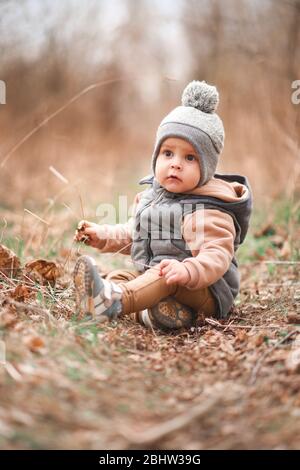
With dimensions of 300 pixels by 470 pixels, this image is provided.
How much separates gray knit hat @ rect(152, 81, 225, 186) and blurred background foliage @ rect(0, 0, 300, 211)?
1605 millimetres

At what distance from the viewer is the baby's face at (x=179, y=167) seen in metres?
2.50

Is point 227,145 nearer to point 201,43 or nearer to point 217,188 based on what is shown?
point 201,43

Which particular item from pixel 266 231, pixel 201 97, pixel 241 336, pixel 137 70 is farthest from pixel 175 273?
pixel 137 70

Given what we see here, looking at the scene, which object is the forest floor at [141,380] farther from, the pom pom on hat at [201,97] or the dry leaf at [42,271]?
the pom pom on hat at [201,97]

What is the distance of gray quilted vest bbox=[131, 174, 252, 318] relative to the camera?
99.1 inches

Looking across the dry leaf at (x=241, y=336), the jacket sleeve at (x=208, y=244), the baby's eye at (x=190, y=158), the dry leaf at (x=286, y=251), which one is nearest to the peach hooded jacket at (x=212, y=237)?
the jacket sleeve at (x=208, y=244)

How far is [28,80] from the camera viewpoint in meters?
5.32

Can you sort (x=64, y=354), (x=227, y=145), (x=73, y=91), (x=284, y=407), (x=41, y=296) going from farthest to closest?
(x=227, y=145) < (x=73, y=91) < (x=41, y=296) < (x=64, y=354) < (x=284, y=407)

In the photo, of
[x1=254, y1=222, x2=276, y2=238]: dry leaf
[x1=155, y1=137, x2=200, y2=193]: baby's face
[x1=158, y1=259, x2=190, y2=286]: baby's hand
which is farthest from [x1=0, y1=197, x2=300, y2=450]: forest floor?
[x1=254, y1=222, x2=276, y2=238]: dry leaf

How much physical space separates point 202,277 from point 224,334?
32 centimetres

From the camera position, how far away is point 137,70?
7.01 metres

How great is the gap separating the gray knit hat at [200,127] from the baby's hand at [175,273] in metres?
0.46
